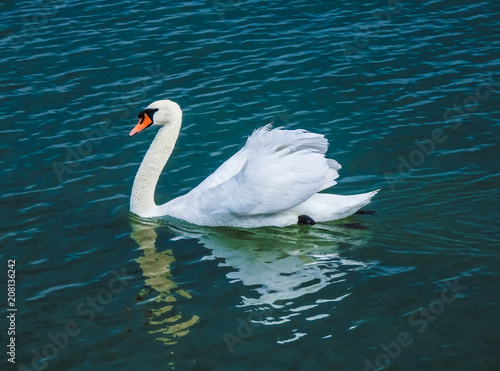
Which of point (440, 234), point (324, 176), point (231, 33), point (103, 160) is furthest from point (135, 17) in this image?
point (440, 234)

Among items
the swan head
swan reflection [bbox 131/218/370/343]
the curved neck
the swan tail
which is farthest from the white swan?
the swan head

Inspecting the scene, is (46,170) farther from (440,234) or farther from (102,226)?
(440,234)

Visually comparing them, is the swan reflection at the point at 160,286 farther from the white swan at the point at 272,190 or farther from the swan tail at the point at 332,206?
the swan tail at the point at 332,206

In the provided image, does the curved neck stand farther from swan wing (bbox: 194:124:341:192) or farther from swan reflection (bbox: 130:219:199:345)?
swan wing (bbox: 194:124:341:192)

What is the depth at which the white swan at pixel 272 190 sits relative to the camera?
10.3m

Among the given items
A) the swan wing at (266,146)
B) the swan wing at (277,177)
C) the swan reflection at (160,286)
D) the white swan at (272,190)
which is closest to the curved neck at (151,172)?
the swan reflection at (160,286)

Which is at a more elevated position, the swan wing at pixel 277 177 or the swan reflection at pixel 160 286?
the swan wing at pixel 277 177

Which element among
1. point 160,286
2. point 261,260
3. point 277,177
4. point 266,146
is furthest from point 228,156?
point 160,286

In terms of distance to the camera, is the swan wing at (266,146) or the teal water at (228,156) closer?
the teal water at (228,156)

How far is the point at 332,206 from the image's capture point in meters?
10.5

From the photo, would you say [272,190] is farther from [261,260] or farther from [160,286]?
[160,286]

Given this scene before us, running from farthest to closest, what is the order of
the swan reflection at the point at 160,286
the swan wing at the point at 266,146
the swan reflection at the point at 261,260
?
1. the swan wing at the point at 266,146
2. the swan reflection at the point at 261,260
3. the swan reflection at the point at 160,286

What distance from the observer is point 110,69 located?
51.6 feet

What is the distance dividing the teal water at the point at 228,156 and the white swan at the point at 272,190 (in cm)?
25
